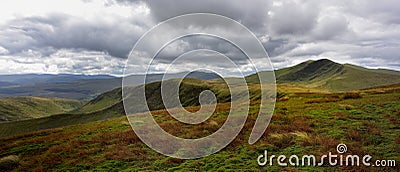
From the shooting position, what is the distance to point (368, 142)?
610 inches

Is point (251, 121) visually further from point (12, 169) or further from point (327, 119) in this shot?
point (12, 169)

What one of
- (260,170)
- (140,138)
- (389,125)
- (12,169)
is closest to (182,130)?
(140,138)

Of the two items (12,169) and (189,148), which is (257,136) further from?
(12,169)

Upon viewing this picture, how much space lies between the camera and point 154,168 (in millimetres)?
14703

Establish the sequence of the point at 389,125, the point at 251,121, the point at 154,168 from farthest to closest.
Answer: the point at 251,121
the point at 389,125
the point at 154,168

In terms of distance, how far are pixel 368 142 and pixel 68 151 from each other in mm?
20232

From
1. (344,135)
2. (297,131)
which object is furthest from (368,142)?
(297,131)

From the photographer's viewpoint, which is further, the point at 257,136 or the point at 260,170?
the point at 257,136

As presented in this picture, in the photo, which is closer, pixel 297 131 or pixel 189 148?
pixel 189 148

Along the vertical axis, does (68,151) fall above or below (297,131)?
below

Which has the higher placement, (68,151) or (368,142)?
(368,142)

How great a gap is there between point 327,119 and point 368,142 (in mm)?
7092

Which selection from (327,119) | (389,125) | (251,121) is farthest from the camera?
(251,121)

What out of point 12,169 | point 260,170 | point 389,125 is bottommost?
point 12,169
